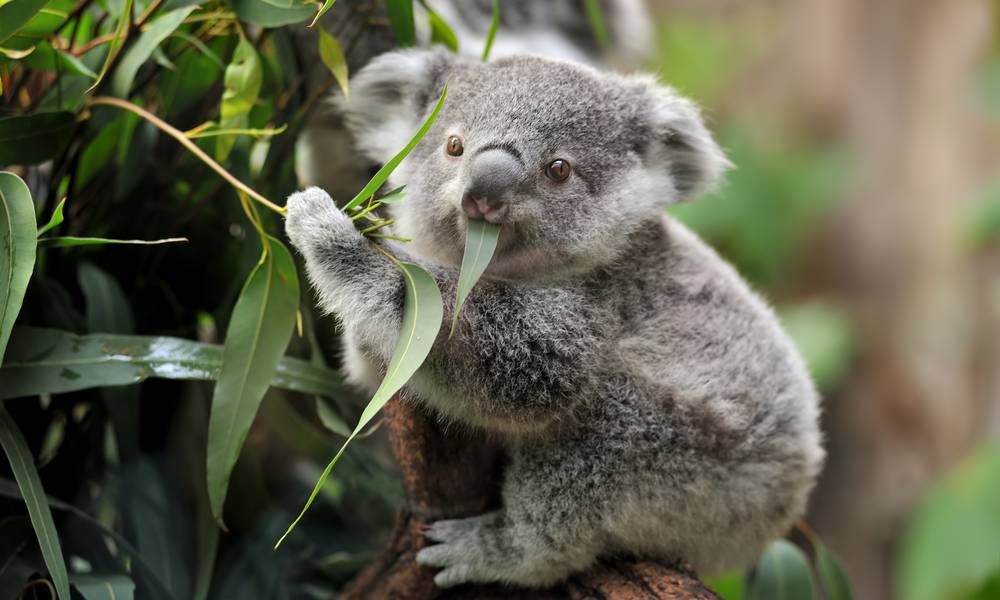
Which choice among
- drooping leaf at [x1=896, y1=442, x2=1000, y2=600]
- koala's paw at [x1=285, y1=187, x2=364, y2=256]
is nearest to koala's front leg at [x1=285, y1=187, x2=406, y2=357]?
koala's paw at [x1=285, y1=187, x2=364, y2=256]

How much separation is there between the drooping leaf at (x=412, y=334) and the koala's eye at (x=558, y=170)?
1.48 ft

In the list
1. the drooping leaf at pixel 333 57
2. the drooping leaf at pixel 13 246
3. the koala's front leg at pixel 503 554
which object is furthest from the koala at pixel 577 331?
the drooping leaf at pixel 13 246

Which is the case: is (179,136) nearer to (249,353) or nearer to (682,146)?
(249,353)

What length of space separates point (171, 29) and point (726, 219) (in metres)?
5.37

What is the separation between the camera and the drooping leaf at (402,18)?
2.36m

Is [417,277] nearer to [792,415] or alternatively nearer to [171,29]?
[171,29]

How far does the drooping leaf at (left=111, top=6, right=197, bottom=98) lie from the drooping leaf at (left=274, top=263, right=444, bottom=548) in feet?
2.63

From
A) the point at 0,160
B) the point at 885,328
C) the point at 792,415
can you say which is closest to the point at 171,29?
the point at 0,160

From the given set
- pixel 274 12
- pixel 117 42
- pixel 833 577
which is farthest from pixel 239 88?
pixel 833 577

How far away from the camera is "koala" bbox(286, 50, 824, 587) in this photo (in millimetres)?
1961

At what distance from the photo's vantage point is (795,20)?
7.78 m

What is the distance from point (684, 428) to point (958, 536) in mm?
3378

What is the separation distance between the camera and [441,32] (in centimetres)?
263

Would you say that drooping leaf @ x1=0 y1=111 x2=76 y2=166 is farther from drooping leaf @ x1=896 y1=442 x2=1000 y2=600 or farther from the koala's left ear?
drooping leaf @ x1=896 y1=442 x2=1000 y2=600
